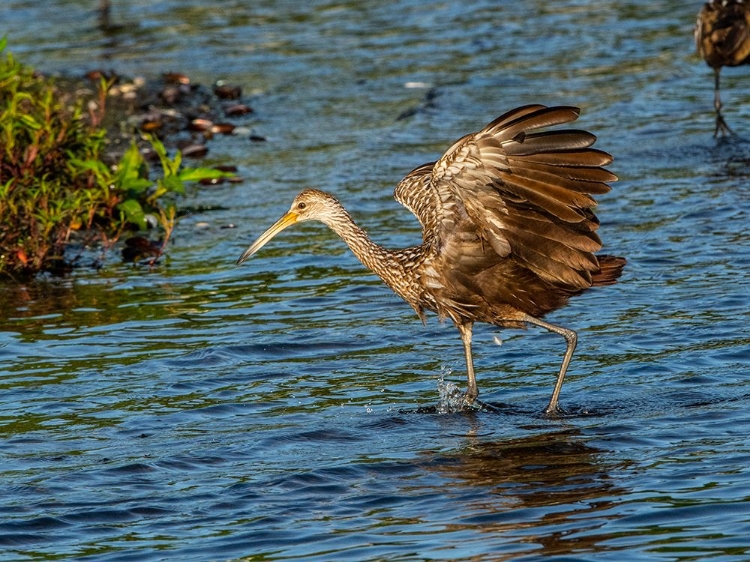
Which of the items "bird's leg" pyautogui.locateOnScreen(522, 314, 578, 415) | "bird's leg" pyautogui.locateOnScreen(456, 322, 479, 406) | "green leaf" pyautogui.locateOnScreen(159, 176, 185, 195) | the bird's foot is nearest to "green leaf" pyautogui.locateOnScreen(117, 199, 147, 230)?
"green leaf" pyautogui.locateOnScreen(159, 176, 185, 195)

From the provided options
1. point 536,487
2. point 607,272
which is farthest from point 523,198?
point 536,487

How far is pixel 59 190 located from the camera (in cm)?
927

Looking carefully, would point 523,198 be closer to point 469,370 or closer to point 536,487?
point 469,370

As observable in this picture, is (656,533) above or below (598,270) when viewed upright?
below

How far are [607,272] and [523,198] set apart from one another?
2.11ft

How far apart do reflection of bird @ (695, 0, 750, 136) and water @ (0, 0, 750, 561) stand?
1.87 feet

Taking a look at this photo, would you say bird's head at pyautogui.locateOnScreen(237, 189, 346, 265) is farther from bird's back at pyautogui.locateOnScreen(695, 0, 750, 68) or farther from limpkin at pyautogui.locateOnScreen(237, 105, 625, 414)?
bird's back at pyautogui.locateOnScreen(695, 0, 750, 68)

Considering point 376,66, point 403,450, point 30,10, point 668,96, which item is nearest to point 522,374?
point 403,450

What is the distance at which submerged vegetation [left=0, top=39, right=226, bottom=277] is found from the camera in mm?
8578

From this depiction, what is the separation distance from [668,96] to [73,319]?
23.1ft

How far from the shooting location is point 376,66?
15.2m

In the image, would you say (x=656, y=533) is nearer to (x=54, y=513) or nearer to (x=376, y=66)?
(x=54, y=513)

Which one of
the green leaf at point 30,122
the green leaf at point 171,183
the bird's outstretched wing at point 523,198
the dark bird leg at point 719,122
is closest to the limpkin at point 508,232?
the bird's outstretched wing at point 523,198

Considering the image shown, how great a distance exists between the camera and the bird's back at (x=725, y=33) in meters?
11.5
